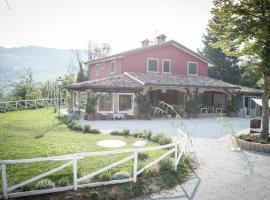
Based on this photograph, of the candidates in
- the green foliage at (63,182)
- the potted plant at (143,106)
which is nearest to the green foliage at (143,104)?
the potted plant at (143,106)

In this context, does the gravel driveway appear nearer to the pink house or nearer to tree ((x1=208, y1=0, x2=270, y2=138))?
tree ((x1=208, y1=0, x2=270, y2=138))

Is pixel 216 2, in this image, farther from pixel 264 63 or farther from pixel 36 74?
pixel 36 74

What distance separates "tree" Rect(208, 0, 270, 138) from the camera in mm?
10555

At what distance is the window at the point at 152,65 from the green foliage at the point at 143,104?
5.61m

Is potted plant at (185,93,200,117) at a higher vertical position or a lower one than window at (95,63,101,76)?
lower

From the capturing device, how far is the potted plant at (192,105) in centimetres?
2186

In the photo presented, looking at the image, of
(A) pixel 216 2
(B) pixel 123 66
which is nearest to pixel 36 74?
(B) pixel 123 66

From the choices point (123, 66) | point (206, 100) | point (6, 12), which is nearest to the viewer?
point (6, 12)

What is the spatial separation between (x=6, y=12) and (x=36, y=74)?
673ft

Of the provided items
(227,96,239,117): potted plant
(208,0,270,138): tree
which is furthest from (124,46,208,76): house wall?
(208,0,270,138): tree

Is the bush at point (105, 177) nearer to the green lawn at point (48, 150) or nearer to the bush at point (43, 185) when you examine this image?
the green lawn at point (48, 150)

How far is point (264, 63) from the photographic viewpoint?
36.5ft

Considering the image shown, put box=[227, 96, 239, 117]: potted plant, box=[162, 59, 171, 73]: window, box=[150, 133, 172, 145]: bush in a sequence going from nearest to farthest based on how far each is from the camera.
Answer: box=[150, 133, 172, 145]: bush → box=[227, 96, 239, 117]: potted plant → box=[162, 59, 171, 73]: window

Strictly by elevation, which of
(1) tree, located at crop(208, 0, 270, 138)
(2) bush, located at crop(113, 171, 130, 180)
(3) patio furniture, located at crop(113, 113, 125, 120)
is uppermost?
(1) tree, located at crop(208, 0, 270, 138)
